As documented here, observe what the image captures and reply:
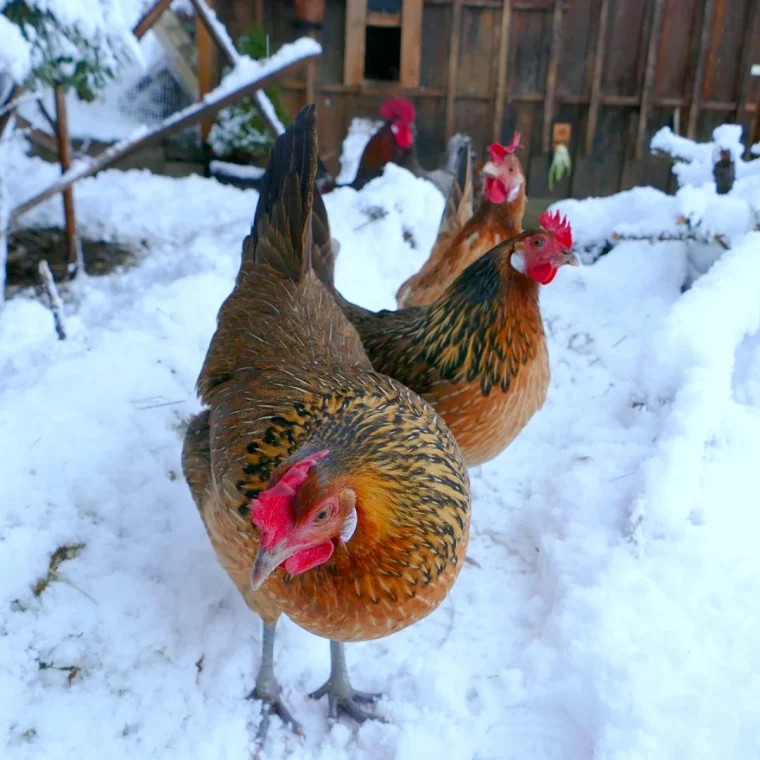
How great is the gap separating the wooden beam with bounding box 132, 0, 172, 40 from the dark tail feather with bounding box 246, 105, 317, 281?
257cm

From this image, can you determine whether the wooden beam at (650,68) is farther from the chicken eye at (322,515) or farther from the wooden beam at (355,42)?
the chicken eye at (322,515)

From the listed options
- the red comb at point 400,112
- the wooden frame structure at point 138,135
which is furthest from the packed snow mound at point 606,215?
the wooden frame structure at point 138,135

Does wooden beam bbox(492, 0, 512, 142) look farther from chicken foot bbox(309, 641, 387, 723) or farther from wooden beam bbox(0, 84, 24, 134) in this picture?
chicken foot bbox(309, 641, 387, 723)

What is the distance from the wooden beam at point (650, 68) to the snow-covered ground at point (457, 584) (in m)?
4.33

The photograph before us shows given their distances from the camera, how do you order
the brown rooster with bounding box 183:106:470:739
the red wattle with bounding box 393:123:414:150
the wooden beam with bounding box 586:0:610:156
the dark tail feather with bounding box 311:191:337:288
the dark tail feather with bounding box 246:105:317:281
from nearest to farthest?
the brown rooster with bounding box 183:106:470:739 < the dark tail feather with bounding box 246:105:317:281 < the dark tail feather with bounding box 311:191:337:288 < the red wattle with bounding box 393:123:414:150 < the wooden beam with bounding box 586:0:610:156

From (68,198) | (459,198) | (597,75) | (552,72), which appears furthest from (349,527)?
(597,75)

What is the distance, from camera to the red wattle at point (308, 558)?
4.09 feet

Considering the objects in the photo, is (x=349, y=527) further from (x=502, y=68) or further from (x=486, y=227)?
(x=502, y=68)

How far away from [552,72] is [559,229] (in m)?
5.32

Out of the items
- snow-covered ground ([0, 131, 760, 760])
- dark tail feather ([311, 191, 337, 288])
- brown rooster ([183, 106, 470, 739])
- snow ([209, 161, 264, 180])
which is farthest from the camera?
snow ([209, 161, 264, 180])

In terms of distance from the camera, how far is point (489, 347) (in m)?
2.13

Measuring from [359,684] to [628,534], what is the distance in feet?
3.06

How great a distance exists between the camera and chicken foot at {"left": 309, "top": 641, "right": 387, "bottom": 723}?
5.79ft

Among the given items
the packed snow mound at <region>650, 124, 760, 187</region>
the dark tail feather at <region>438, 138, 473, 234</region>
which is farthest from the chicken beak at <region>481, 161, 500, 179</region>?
the packed snow mound at <region>650, 124, 760, 187</region>
